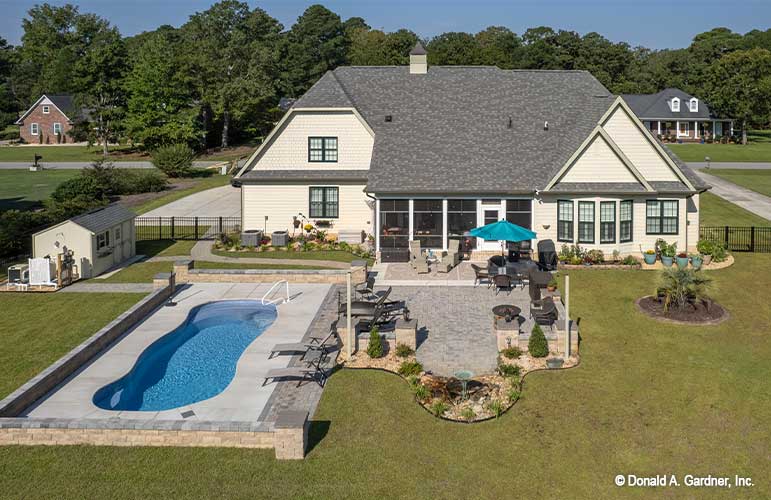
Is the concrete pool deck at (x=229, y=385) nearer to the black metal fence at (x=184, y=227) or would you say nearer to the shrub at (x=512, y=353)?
the shrub at (x=512, y=353)

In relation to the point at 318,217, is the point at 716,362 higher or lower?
lower

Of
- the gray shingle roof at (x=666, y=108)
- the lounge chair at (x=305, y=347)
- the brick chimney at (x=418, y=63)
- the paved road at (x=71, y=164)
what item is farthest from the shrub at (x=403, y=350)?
the gray shingle roof at (x=666, y=108)

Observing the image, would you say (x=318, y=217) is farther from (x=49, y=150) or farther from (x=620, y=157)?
(x=49, y=150)

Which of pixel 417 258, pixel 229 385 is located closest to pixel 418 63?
pixel 417 258

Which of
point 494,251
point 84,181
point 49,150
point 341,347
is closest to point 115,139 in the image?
point 49,150

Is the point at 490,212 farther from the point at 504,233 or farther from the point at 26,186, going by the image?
the point at 26,186
